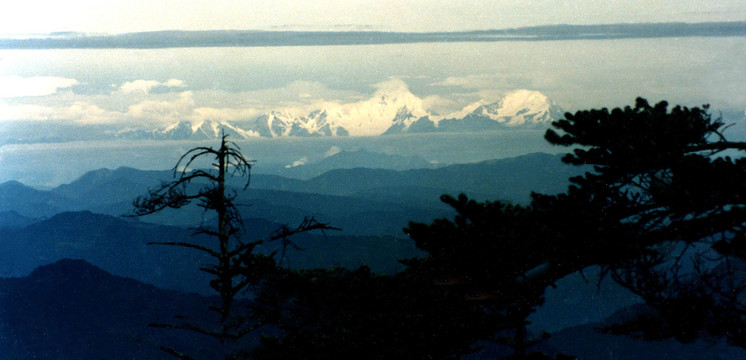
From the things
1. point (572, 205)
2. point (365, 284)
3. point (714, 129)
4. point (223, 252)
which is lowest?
point (365, 284)

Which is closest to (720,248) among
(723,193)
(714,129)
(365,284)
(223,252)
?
(723,193)

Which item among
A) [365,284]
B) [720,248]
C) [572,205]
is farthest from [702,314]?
[365,284]

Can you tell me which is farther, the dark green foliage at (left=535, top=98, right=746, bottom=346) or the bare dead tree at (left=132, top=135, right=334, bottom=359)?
the dark green foliage at (left=535, top=98, right=746, bottom=346)

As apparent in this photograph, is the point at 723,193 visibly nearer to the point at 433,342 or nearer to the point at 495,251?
the point at 495,251

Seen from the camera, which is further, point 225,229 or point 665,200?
point 665,200

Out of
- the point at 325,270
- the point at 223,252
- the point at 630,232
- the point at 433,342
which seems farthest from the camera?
the point at 325,270

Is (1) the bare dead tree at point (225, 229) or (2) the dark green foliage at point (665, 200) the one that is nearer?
(1) the bare dead tree at point (225, 229)

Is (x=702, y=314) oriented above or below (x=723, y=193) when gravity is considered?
below

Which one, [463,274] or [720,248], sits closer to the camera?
[720,248]

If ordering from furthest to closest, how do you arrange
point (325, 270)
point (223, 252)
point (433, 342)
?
point (325, 270) → point (433, 342) → point (223, 252)

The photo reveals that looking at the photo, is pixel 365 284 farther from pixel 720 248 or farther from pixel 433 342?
pixel 720 248
